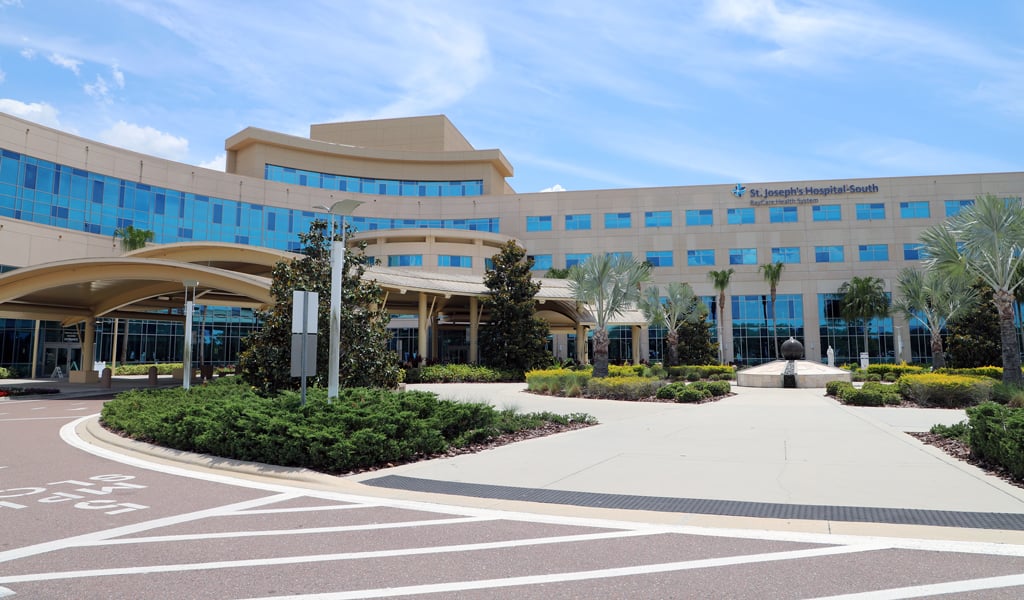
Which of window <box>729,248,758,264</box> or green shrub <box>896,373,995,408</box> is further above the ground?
window <box>729,248,758,264</box>

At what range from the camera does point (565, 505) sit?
7.27 m

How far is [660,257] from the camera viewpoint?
192ft

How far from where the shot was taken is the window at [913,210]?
55812 mm

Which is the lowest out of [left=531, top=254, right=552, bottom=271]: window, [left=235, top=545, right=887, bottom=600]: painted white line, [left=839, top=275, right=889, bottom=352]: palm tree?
[left=235, top=545, right=887, bottom=600]: painted white line

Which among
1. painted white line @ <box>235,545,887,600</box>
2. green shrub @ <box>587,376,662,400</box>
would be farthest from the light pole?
green shrub @ <box>587,376,662,400</box>

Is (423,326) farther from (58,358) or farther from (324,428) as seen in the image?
(58,358)

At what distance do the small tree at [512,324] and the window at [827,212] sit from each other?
3304 centimetres

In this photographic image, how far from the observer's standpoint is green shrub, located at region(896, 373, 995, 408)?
19.8 m

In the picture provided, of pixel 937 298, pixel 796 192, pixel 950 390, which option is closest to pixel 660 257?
pixel 796 192

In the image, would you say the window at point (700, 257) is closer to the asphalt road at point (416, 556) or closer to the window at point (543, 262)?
the window at point (543, 262)

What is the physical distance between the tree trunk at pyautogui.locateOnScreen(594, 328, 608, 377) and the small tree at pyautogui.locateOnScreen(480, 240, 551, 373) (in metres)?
6.83

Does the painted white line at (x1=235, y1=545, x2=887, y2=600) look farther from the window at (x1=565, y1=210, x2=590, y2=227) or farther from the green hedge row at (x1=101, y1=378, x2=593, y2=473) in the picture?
the window at (x1=565, y1=210, x2=590, y2=227)

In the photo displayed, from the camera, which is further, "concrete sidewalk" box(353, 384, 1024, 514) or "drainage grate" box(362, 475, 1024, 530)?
"concrete sidewalk" box(353, 384, 1024, 514)

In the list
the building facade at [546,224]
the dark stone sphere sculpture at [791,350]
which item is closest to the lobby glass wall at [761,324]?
the building facade at [546,224]
